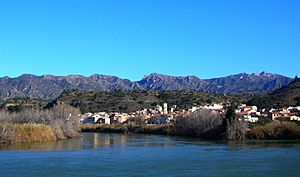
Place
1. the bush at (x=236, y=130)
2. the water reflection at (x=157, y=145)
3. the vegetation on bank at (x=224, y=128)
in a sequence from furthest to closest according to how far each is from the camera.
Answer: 1. the bush at (x=236, y=130)
2. the vegetation on bank at (x=224, y=128)
3. the water reflection at (x=157, y=145)

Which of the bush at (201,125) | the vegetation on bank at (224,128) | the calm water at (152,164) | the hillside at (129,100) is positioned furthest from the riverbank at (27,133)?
the hillside at (129,100)

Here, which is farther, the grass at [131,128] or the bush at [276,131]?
the grass at [131,128]

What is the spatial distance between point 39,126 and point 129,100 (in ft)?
353

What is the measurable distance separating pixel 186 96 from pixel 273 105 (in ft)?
178

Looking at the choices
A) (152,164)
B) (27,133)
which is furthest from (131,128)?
(152,164)

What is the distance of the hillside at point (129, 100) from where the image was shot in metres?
164

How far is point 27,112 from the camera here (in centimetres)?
7988

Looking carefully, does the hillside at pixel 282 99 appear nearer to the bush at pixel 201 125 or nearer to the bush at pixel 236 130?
the bush at pixel 201 125

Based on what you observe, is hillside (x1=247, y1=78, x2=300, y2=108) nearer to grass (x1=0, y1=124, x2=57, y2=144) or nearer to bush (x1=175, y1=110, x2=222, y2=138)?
bush (x1=175, y1=110, x2=222, y2=138)

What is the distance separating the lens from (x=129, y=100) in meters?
172

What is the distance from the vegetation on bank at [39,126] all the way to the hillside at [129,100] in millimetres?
78338

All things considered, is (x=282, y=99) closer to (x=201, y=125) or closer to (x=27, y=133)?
(x=201, y=125)

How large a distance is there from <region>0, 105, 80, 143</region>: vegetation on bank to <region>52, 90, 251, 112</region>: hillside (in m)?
78.3

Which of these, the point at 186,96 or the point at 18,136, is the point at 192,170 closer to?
the point at 18,136
